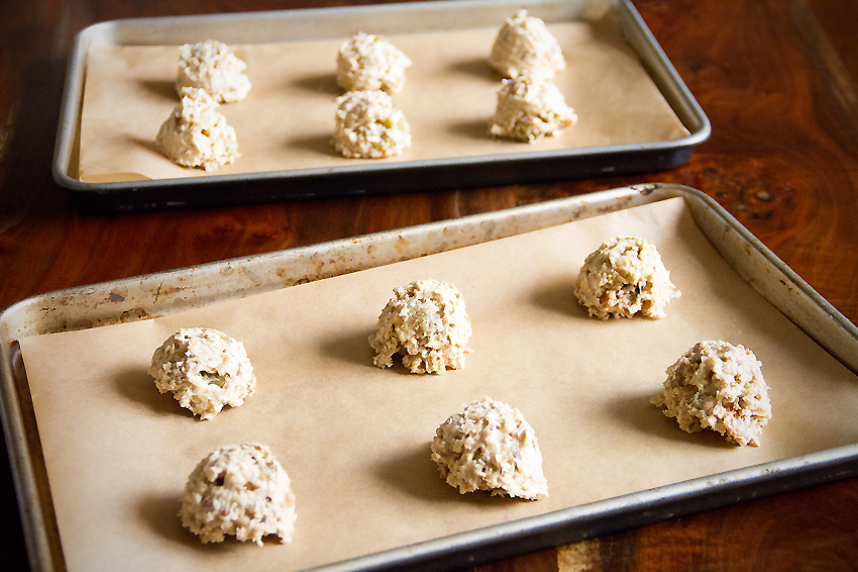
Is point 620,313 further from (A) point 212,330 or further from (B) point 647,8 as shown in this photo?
(B) point 647,8

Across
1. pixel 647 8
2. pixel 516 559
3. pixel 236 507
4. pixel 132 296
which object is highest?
pixel 647 8

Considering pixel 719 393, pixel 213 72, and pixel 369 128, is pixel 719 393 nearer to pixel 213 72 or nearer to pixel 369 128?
pixel 369 128

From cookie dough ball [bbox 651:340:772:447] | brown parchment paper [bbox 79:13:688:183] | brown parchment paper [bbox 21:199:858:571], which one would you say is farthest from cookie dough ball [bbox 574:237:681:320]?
brown parchment paper [bbox 79:13:688:183]

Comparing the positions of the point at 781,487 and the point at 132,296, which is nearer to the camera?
the point at 781,487

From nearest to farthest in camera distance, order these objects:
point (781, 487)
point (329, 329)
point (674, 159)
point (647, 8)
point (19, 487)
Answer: point (19, 487)
point (781, 487)
point (329, 329)
point (674, 159)
point (647, 8)

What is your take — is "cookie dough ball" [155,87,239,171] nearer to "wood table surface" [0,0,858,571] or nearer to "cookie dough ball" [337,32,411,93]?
"wood table surface" [0,0,858,571]

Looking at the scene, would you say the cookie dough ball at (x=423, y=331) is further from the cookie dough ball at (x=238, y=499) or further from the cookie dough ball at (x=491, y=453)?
the cookie dough ball at (x=238, y=499)

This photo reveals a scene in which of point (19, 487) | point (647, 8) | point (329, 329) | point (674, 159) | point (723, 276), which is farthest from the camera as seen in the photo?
point (647, 8)

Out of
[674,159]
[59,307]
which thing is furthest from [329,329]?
[674,159]
